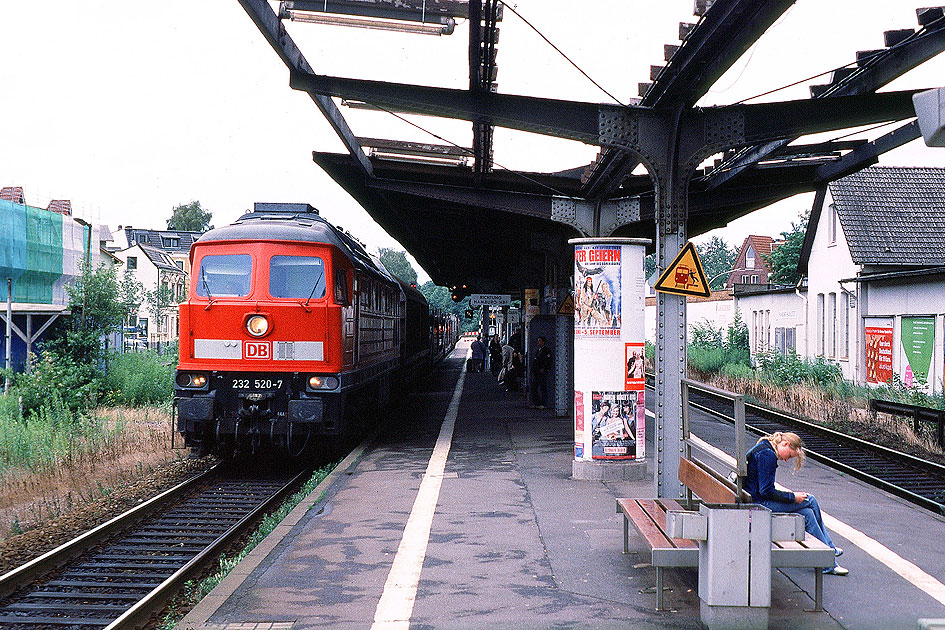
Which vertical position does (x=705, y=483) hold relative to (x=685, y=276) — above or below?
below

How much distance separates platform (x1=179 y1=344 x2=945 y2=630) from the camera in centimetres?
560

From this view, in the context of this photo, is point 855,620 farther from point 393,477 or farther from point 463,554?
point 393,477

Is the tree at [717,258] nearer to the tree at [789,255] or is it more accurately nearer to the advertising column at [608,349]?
the tree at [789,255]

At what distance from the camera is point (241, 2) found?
26.0ft

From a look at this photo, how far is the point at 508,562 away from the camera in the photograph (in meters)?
6.89

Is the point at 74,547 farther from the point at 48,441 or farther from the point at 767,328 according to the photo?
the point at 767,328

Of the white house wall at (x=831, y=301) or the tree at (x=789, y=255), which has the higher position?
the tree at (x=789, y=255)

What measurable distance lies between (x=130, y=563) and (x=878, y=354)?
59.9 ft

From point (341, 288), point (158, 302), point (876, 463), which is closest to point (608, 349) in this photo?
point (341, 288)

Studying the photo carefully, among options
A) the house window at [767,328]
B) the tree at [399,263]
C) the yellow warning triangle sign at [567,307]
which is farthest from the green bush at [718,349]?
the tree at [399,263]

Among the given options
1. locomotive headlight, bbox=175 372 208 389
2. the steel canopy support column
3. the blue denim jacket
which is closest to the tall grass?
locomotive headlight, bbox=175 372 208 389

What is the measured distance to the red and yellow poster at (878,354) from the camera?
20438 mm

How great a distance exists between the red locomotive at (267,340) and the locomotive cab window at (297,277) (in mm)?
13

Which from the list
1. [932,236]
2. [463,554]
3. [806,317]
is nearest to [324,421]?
[463,554]
